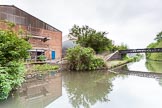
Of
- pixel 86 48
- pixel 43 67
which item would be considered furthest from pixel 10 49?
pixel 86 48

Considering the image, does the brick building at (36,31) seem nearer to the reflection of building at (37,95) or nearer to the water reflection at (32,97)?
the reflection of building at (37,95)

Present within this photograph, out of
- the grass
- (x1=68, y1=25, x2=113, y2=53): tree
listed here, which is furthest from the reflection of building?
(x1=68, y1=25, x2=113, y2=53): tree

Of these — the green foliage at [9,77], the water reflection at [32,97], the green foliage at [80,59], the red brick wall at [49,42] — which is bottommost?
the water reflection at [32,97]

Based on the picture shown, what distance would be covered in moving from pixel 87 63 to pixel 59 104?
13460 millimetres

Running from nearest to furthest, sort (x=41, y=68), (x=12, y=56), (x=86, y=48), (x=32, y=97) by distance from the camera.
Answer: (x=12, y=56) → (x=32, y=97) → (x=41, y=68) → (x=86, y=48)

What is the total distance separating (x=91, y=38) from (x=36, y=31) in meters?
8.47

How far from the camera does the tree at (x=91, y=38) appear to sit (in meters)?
30.5

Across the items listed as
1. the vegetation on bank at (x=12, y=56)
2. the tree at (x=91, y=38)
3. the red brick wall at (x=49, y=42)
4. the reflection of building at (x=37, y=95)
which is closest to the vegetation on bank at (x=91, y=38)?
the tree at (x=91, y=38)

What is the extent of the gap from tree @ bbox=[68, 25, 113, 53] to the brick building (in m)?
4.06

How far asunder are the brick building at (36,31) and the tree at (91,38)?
4056mm

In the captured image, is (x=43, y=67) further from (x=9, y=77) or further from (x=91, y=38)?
(x=91, y=38)

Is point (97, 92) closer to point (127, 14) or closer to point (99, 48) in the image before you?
point (127, 14)

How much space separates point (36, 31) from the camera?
24.7m

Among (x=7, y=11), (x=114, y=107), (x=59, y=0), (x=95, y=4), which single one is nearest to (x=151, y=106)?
(x=114, y=107)
